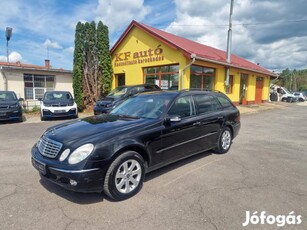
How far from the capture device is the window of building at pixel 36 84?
16922 millimetres

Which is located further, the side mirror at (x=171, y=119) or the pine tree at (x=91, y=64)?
the pine tree at (x=91, y=64)

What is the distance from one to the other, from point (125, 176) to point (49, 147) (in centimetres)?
119

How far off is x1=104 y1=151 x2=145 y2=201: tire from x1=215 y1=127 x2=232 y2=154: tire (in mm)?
2577

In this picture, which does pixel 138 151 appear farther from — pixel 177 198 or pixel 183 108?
pixel 183 108

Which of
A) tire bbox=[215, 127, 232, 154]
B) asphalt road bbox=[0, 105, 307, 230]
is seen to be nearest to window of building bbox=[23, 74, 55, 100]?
asphalt road bbox=[0, 105, 307, 230]

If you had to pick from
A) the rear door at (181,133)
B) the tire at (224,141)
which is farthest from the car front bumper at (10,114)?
the tire at (224,141)

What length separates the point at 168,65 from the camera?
48.3ft

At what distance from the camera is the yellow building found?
1366 centimetres

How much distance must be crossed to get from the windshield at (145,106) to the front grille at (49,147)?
144 cm

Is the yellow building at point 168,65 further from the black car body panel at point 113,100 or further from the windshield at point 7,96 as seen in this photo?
the windshield at point 7,96

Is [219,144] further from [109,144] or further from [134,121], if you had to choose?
[109,144]

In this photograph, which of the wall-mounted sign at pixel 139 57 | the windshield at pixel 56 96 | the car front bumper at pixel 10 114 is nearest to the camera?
the car front bumper at pixel 10 114

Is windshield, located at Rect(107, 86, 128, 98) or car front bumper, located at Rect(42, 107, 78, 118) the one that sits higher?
windshield, located at Rect(107, 86, 128, 98)

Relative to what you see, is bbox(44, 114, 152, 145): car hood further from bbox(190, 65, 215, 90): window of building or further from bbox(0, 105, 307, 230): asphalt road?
bbox(190, 65, 215, 90): window of building
